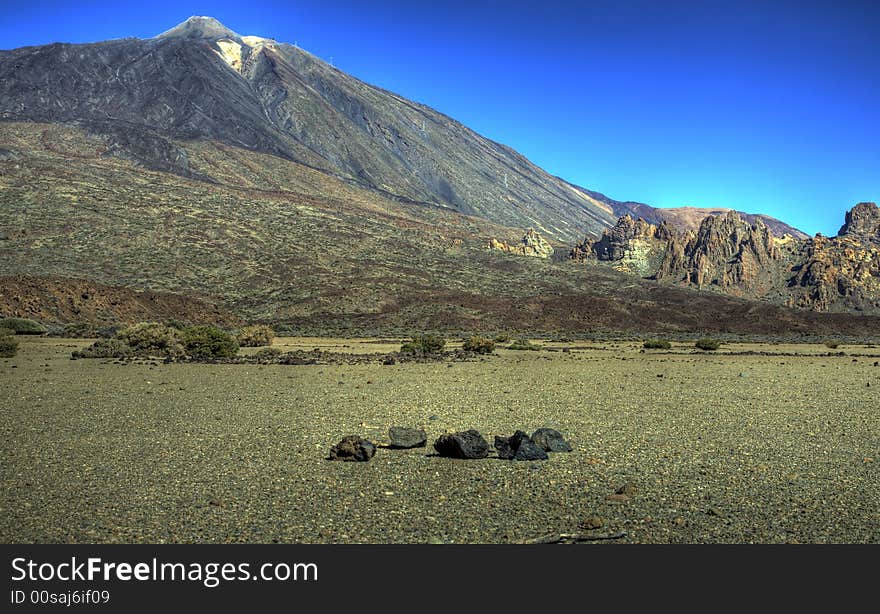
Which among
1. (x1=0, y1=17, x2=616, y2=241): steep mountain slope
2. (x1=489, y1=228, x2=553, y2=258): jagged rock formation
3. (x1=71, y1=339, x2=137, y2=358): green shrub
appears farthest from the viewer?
(x1=0, y1=17, x2=616, y2=241): steep mountain slope

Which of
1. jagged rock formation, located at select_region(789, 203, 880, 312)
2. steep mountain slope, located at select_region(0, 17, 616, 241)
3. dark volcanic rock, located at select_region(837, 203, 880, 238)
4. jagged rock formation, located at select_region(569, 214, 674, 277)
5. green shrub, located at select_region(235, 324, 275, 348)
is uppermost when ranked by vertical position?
steep mountain slope, located at select_region(0, 17, 616, 241)

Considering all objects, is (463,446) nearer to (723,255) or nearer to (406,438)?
(406,438)

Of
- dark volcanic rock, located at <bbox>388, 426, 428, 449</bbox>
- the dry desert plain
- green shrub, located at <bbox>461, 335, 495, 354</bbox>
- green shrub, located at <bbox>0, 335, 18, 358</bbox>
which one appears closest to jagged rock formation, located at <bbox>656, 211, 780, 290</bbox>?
green shrub, located at <bbox>461, 335, 495, 354</bbox>

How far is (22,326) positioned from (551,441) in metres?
35.3

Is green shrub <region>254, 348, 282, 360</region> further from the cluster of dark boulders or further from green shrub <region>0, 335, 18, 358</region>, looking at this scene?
the cluster of dark boulders

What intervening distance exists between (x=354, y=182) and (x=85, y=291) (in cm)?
10791

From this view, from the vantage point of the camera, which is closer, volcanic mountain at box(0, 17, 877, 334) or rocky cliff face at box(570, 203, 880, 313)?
volcanic mountain at box(0, 17, 877, 334)

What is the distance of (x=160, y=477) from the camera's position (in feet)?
29.6

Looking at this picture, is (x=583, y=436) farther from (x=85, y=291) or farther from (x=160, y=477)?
(x=85, y=291)

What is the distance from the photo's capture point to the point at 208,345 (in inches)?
1137

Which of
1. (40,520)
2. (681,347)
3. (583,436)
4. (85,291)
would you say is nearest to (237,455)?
(40,520)

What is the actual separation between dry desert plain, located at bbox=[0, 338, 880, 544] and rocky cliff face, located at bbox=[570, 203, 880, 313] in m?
64.9

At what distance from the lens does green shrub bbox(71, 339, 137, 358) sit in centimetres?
2651

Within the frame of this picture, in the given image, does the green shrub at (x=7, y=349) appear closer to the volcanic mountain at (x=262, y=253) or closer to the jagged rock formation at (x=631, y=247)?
Result: the volcanic mountain at (x=262, y=253)
